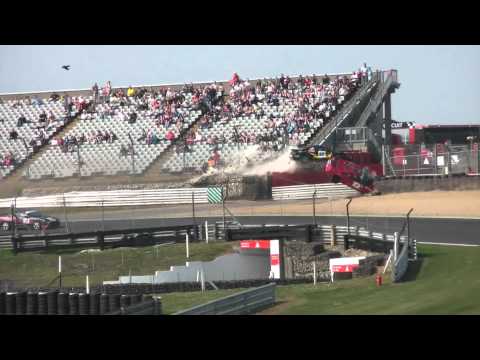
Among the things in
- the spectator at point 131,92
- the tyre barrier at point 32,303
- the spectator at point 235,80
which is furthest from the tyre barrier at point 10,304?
the spectator at point 235,80

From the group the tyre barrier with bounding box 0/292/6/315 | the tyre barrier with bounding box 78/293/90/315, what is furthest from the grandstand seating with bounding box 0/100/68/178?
the tyre barrier with bounding box 78/293/90/315

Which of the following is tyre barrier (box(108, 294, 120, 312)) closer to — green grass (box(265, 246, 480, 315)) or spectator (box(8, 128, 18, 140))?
green grass (box(265, 246, 480, 315))

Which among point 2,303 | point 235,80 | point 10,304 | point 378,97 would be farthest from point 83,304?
point 235,80

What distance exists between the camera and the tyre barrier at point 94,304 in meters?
14.2

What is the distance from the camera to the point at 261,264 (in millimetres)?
23016

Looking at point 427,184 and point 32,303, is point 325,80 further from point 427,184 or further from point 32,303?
point 32,303

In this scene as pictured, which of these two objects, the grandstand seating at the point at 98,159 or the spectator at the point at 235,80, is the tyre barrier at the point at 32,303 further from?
the spectator at the point at 235,80

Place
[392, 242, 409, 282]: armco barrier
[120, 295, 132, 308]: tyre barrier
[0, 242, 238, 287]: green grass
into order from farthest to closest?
[0, 242, 238, 287]: green grass < [392, 242, 409, 282]: armco barrier < [120, 295, 132, 308]: tyre barrier

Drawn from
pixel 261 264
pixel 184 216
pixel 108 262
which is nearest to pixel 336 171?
pixel 184 216

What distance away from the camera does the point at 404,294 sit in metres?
14.5

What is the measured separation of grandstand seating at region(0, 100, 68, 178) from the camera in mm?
24672

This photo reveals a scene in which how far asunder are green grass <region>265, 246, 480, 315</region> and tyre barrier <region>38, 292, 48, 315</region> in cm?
421

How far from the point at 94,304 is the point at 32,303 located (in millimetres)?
1579
